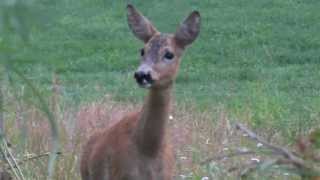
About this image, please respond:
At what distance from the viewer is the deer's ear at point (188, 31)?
320 inches

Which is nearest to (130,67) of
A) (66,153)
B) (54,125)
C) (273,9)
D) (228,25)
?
(228,25)

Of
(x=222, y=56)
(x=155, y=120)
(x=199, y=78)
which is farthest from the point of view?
(x=222, y=56)

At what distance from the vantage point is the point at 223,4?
2112 cm

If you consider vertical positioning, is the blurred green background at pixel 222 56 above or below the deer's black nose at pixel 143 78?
below

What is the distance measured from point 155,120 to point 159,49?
56cm

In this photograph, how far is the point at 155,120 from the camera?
7.41 metres

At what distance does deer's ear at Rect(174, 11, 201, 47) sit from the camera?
8133 mm

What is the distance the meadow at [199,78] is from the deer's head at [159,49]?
0.57 metres

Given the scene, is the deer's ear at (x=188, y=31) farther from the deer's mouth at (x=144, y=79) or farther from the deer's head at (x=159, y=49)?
the deer's mouth at (x=144, y=79)

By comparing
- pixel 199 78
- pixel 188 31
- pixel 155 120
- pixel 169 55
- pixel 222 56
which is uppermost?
pixel 188 31

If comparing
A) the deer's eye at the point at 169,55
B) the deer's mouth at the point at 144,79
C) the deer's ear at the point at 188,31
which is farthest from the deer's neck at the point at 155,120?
the deer's ear at the point at 188,31

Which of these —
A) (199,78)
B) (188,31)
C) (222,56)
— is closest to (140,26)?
(188,31)

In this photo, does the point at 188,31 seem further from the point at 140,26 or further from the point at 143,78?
the point at 143,78

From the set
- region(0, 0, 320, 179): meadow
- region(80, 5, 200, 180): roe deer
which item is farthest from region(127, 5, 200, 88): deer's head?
region(0, 0, 320, 179): meadow
